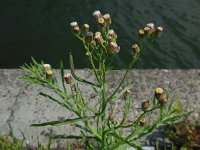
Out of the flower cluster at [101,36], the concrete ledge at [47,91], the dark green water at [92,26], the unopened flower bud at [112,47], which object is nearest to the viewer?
the unopened flower bud at [112,47]

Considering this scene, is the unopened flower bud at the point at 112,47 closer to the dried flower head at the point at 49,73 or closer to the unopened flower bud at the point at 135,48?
the unopened flower bud at the point at 135,48

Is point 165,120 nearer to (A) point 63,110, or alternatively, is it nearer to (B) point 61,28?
(A) point 63,110

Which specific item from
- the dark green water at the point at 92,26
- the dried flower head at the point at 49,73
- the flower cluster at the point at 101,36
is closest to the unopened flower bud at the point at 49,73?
the dried flower head at the point at 49,73

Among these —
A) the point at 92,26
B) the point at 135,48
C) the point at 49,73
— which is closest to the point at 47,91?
the point at 49,73

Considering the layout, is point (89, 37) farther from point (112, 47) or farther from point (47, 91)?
point (47, 91)

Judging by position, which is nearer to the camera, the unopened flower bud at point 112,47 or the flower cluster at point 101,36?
the unopened flower bud at point 112,47

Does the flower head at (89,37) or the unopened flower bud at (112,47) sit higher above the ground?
the flower head at (89,37)

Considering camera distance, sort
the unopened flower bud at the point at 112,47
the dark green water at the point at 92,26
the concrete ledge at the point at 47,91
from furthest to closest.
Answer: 1. the dark green water at the point at 92,26
2. the concrete ledge at the point at 47,91
3. the unopened flower bud at the point at 112,47

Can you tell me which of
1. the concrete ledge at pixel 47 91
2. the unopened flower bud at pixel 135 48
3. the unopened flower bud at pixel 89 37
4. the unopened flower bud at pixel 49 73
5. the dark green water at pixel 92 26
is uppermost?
the dark green water at pixel 92 26

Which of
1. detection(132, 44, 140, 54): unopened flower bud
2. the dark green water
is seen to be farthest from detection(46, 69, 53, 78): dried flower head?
the dark green water
